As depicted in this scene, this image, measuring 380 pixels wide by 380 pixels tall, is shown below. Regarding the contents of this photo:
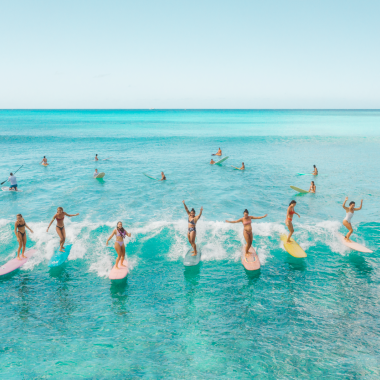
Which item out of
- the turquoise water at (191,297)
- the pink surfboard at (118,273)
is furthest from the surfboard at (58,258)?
the pink surfboard at (118,273)

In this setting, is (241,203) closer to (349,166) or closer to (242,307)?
(242,307)

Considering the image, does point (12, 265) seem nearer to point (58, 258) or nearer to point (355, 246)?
point (58, 258)

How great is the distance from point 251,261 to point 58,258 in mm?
9439

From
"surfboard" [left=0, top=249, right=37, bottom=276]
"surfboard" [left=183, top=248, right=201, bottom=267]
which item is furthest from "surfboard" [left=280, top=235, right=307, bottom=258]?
"surfboard" [left=0, top=249, right=37, bottom=276]

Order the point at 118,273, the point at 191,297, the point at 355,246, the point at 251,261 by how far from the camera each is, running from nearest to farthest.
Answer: the point at 191,297 < the point at 118,273 < the point at 251,261 < the point at 355,246

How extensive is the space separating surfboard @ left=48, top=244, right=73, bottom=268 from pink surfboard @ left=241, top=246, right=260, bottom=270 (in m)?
8.82

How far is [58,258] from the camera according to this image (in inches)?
526

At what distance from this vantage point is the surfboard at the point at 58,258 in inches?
511

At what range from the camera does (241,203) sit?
2223 cm

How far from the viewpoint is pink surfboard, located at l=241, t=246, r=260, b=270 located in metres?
12.7

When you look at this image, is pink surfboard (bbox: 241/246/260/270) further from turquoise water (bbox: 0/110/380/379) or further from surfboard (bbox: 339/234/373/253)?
surfboard (bbox: 339/234/373/253)

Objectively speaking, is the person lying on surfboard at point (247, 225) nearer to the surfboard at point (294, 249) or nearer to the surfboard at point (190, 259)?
the surfboard at point (294, 249)

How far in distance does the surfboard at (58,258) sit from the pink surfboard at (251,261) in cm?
882

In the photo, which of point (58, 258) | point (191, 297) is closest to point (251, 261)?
point (191, 297)
